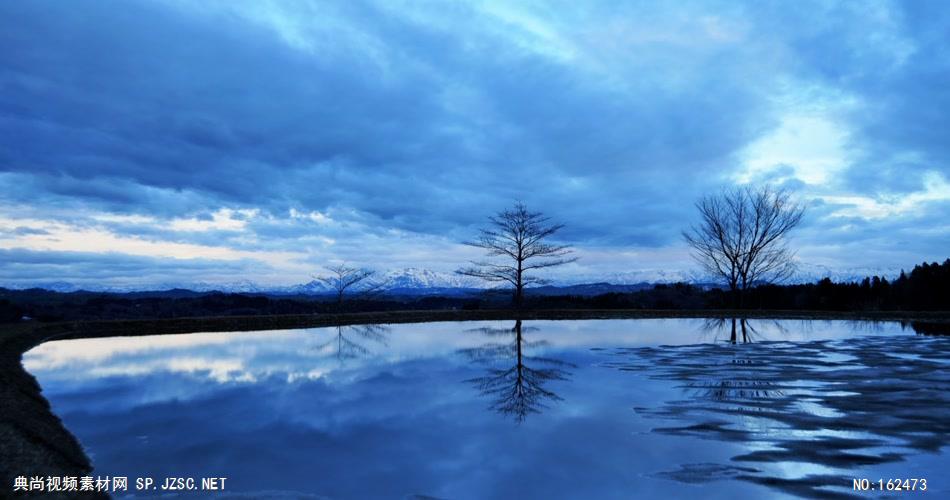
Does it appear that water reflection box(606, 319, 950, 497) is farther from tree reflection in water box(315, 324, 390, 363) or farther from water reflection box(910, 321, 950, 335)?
water reflection box(910, 321, 950, 335)

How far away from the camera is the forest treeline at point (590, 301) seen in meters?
39.9

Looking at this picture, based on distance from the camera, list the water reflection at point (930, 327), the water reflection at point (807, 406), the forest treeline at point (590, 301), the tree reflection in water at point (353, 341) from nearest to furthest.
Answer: the water reflection at point (807, 406) < the tree reflection in water at point (353, 341) < the water reflection at point (930, 327) < the forest treeline at point (590, 301)

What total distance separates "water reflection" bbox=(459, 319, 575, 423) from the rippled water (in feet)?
0.25

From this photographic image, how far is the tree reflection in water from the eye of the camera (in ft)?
62.4

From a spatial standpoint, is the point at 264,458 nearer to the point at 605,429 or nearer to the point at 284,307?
the point at 605,429

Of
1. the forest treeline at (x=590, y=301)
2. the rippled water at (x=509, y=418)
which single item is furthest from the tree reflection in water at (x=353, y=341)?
the forest treeline at (x=590, y=301)

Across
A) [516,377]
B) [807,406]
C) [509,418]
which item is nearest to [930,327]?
[807,406]

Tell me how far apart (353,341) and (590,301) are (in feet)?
117

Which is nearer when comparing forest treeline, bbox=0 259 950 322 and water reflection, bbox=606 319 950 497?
water reflection, bbox=606 319 950 497

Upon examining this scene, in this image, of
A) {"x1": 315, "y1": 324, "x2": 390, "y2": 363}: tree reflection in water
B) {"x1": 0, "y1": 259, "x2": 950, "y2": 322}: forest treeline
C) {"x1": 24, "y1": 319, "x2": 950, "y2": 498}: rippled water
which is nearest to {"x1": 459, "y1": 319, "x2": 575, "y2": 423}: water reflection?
{"x1": 24, "y1": 319, "x2": 950, "y2": 498}: rippled water

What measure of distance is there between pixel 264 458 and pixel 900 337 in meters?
27.0

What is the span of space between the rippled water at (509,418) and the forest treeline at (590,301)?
21004 millimetres

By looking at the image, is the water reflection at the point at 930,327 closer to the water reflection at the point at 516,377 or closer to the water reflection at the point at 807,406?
the water reflection at the point at 807,406

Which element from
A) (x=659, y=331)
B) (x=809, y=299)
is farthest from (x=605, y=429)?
(x=809, y=299)
